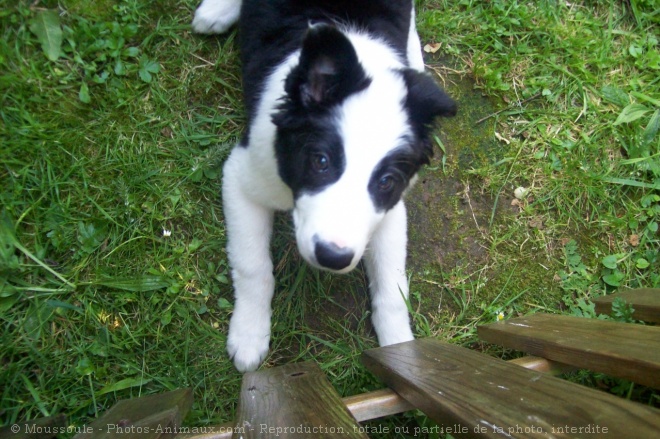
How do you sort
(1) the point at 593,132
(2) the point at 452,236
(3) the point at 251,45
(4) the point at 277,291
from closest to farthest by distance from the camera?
(3) the point at 251,45, (4) the point at 277,291, (2) the point at 452,236, (1) the point at 593,132

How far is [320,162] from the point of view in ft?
6.59

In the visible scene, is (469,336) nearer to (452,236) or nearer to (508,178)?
(452,236)

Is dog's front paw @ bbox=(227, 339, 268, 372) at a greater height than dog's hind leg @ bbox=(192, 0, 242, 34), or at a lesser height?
lesser

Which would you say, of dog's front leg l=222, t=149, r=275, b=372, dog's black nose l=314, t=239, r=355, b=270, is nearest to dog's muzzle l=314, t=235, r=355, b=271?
dog's black nose l=314, t=239, r=355, b=270

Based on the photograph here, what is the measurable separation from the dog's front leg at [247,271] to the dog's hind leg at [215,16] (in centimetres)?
92

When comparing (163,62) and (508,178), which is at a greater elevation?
(163,62)

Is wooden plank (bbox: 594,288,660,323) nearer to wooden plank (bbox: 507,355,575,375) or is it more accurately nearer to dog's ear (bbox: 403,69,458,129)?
wooden plank (bbox: 507,355,575,375)

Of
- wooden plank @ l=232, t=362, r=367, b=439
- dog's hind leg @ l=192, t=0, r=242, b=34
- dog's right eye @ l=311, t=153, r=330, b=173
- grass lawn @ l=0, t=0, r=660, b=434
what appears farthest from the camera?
dog's hind leg @ l=192, t=0, r=242, b=34

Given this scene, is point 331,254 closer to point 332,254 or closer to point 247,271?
point 332,254

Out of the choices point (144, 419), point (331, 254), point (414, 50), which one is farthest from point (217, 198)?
point (414, 50)

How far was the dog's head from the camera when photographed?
6.22 ft

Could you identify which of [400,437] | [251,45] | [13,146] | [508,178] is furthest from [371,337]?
[13,146]

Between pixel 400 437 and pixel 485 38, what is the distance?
8.58ft

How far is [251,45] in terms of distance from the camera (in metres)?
2.75
